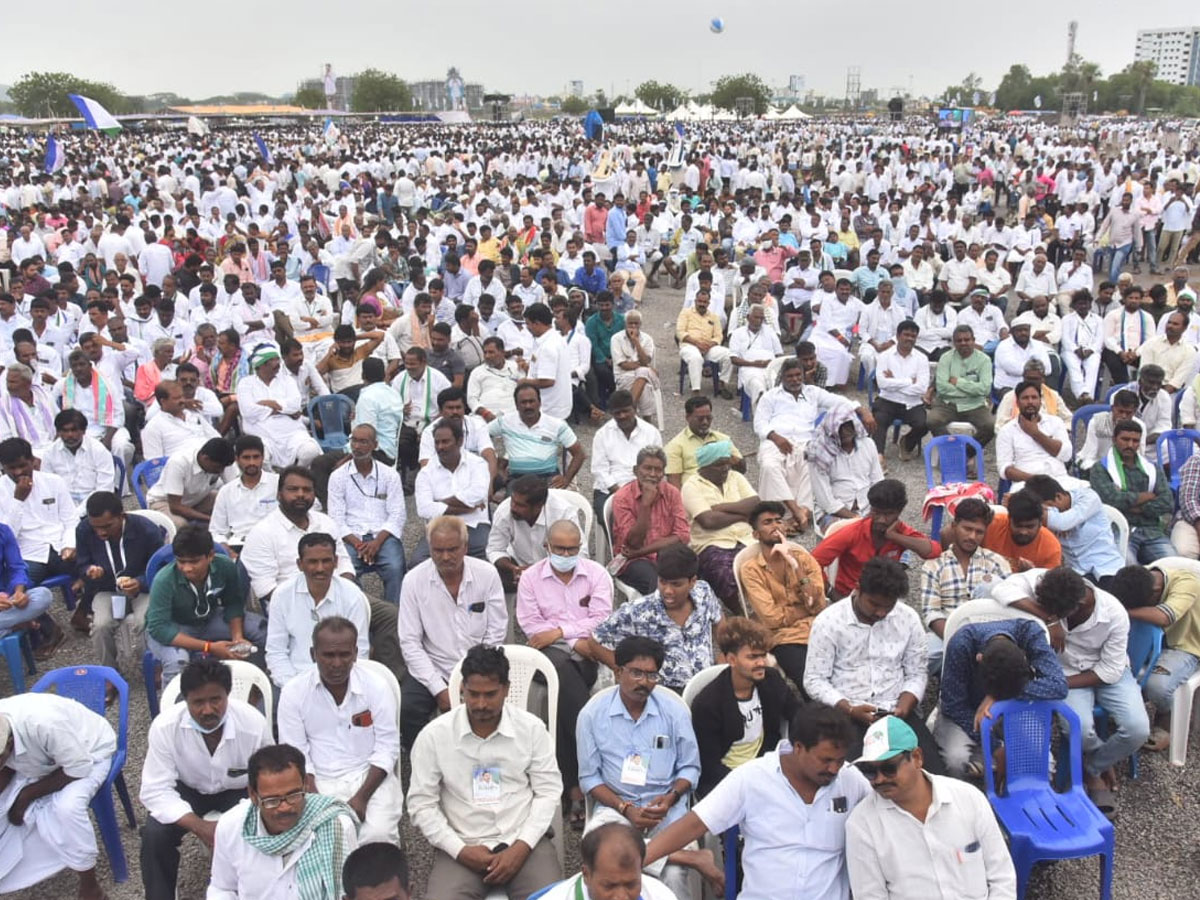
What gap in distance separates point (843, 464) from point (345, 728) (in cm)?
391

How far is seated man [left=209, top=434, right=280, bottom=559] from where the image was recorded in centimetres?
554

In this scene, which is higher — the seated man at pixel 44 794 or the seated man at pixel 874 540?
the seated man at pixel 874 540

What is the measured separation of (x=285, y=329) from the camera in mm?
9203

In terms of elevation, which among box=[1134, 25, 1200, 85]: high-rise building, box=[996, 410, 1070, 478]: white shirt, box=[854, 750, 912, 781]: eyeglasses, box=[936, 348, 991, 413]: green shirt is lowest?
box=[854, 750, 912, 781]: eyeglasses

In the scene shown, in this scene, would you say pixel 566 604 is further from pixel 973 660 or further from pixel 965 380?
pixel 965 380

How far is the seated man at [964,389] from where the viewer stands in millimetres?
7965

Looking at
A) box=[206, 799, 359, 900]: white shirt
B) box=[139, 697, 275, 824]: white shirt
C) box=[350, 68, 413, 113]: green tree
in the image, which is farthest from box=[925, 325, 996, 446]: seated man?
box=[350, 68, 413, 113]: green tree

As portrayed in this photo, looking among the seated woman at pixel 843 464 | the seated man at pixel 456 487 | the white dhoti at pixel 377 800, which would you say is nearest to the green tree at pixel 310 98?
the seated man at pixel 456 487

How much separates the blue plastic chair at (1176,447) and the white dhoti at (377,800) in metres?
5.48

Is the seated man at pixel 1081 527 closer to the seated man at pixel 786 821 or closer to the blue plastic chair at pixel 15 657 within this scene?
the seated man at pixel 786 821

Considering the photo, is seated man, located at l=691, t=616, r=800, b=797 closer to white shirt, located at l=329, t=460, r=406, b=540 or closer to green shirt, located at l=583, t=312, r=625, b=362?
white shirt, located at l=329, t=460, r=406, b=540

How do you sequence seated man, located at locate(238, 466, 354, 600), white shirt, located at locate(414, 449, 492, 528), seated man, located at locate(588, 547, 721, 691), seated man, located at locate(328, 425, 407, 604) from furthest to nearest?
1. white shirt, located at locate(414, 449, 492, 528)
2. seated man, located at locate(328, 425, 407, 604)
3. seated man, located at locate(238, 466, 354, 600)
4. seated man, located at locate(588, 547, 721, 691)

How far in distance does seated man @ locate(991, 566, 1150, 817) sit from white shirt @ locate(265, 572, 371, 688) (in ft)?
10.4

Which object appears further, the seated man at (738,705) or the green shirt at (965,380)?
the green shirt at (965,380)
